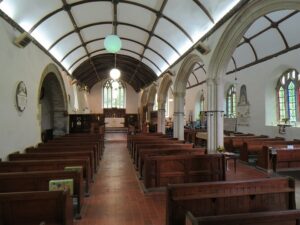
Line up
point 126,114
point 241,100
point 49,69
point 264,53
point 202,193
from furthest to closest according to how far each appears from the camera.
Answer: point 126,114 < point 241,100 < point 264,53 < point 49,69 < point 202,193

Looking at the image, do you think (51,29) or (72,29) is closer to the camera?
(51,29)

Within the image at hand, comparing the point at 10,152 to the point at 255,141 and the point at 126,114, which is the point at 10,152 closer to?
the point at 255,141

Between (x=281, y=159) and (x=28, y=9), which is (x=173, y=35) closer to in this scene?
(x=28, y=9)

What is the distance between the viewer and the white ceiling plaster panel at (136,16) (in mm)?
7623

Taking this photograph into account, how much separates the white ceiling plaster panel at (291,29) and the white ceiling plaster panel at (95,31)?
555 centimetres

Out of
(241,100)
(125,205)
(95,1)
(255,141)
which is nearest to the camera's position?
(125,205)

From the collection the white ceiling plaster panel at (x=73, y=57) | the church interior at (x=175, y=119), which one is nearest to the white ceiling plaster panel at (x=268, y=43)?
the church interior at (x=175, y=119)

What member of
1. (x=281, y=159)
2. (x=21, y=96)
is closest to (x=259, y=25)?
(x=281, y=159)

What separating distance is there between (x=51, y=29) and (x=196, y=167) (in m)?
5.46

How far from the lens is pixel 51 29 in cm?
732

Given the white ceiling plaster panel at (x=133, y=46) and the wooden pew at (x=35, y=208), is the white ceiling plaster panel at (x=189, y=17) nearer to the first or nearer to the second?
the white ceiling plaster panel at (x=133, y=46)

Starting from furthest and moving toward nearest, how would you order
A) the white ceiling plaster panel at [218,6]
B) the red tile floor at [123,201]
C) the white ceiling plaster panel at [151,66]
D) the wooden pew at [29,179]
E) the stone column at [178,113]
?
the white ceiling plaster panel at [151,66]
the stone column at [178,113]
the white ceiling plaster panel at [218,6]
the red tile floor at [123,201]
the wooden pew at [29,179]

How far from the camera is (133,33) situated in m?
9.88

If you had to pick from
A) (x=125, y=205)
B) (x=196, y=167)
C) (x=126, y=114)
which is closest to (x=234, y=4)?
(x=196, y=167)
